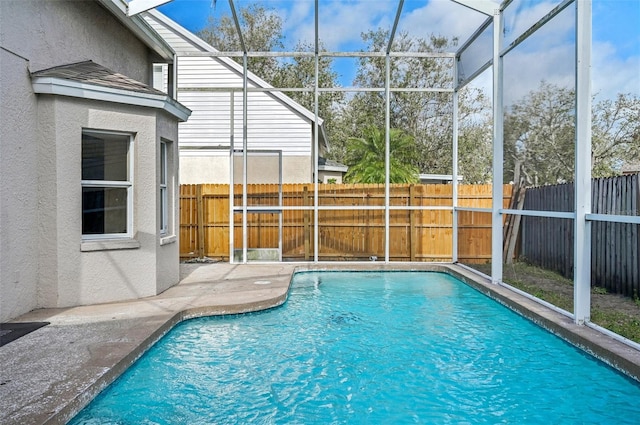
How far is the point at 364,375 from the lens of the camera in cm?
380

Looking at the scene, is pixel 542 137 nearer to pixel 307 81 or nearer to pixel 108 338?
pixel 108 338

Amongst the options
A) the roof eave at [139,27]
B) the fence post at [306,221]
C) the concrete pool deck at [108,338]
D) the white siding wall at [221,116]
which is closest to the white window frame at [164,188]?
the concrete pool deck at [108,338]

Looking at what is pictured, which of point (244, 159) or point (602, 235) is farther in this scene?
point (244, 159)

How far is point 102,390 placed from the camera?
3217 mm

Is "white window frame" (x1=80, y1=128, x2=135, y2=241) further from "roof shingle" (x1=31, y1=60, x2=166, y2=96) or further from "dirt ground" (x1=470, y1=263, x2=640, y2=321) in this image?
"dirt ground" (x1=470, y1=263, x2=640, y2=321)

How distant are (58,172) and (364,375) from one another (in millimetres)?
3846

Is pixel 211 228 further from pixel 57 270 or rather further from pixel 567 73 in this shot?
pixel 567 73

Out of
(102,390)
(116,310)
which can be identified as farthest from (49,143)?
(102,390)

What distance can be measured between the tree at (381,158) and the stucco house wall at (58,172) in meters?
7.94

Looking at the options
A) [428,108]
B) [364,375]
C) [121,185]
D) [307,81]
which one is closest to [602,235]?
[364,375]

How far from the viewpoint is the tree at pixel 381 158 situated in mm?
13359

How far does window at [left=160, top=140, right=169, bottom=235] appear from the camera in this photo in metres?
6.74

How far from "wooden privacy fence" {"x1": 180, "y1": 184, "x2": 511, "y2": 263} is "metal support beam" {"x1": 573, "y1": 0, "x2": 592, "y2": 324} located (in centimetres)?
525

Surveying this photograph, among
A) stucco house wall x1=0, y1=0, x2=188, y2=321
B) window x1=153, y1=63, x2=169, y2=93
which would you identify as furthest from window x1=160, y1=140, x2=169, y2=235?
window x1=153, y1=63, x2=169, y2=93
